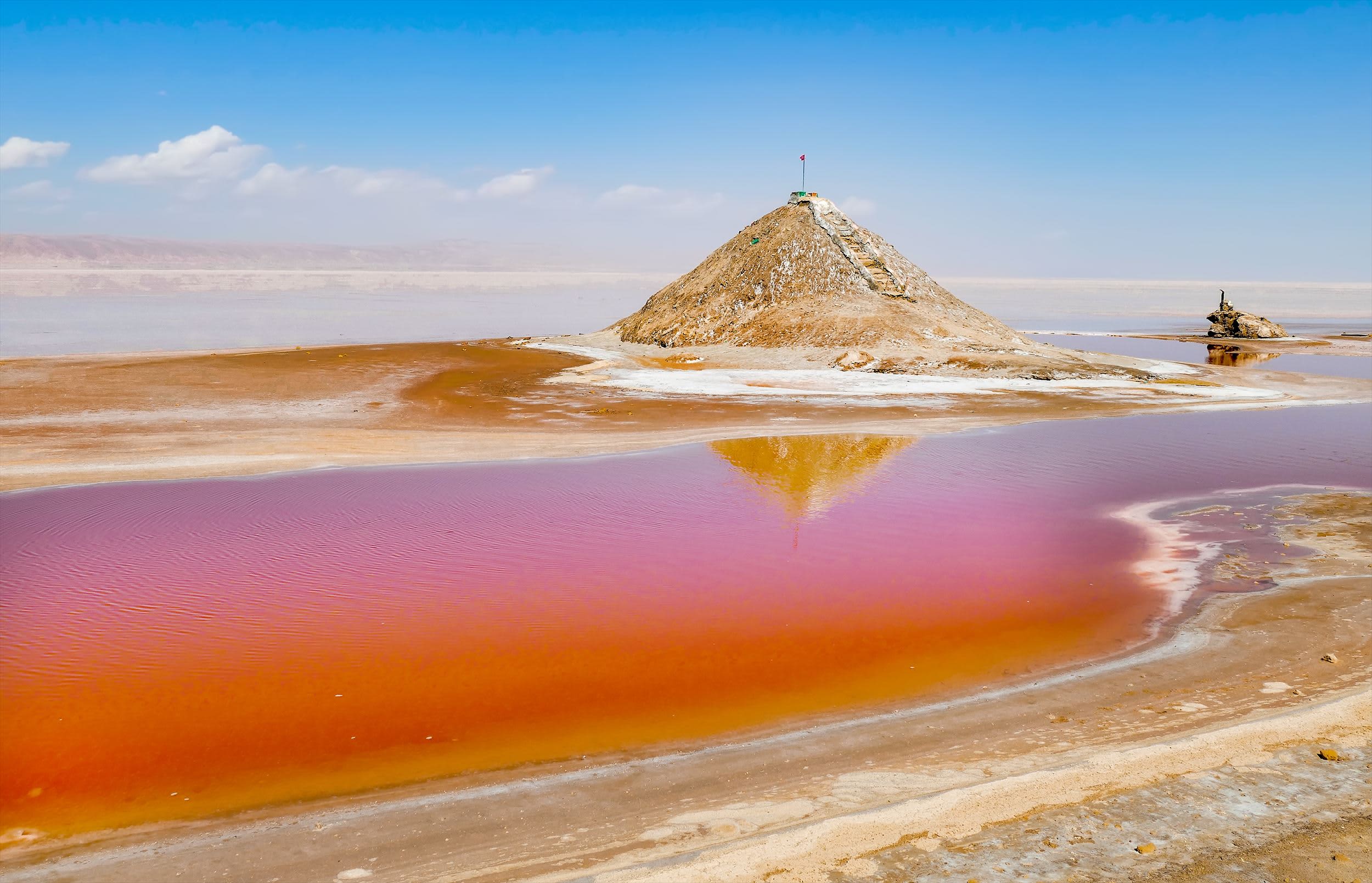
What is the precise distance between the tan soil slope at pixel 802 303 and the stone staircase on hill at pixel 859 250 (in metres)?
0.13

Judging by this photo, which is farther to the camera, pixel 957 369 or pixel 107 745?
pixel 957 369

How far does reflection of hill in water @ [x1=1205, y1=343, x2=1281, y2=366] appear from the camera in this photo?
44.4 m

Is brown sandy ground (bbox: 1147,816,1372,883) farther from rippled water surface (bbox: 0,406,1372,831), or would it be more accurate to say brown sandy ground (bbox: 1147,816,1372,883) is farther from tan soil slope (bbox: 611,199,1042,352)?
tan soil slope (bbox: 611,199,1042,352)

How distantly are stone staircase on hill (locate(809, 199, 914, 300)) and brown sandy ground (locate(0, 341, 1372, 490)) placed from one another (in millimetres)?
10121

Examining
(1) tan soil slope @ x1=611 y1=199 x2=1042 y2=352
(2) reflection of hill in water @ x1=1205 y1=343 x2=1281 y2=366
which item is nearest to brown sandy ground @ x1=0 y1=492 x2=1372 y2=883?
(1) tan soil slope @ x1=611 y1=199 x2=1042 y2=352

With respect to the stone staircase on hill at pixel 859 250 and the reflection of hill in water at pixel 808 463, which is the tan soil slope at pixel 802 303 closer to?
the stone staircase on hill at pixel 859 250

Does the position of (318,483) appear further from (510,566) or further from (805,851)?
(805,851)

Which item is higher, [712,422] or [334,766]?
[712,422]

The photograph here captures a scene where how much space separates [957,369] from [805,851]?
109 feet

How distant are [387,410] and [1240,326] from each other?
59.2m

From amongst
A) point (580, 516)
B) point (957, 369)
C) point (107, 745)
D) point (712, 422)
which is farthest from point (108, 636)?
point (957, 369)

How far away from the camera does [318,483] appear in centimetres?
1703

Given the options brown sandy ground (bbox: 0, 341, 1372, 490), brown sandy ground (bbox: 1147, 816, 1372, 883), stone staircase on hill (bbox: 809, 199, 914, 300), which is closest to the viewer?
brown sandy ground (bbox: 1147, 816, 1372, 883)

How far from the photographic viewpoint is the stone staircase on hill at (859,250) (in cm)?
4756
